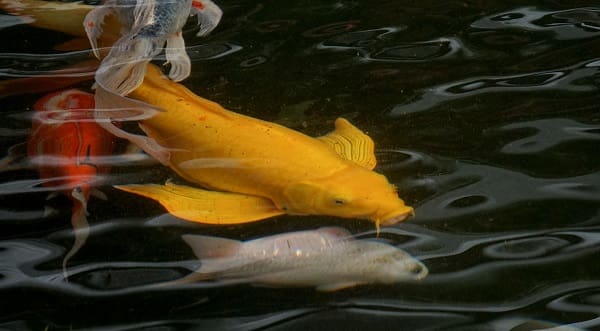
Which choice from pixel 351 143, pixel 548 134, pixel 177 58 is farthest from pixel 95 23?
pixel 548 134

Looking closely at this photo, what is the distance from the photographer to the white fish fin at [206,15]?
4195mm

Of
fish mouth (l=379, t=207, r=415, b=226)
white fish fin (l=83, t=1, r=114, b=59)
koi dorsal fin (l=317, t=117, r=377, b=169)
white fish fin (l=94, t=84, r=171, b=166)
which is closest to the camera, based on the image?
fish mouth (l=379, t=207, r=415, b=226)

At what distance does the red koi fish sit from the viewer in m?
2.93

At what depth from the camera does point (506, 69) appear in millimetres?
3721

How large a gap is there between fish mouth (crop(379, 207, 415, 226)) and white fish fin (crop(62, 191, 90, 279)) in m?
1.11

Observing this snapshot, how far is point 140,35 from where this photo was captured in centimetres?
356

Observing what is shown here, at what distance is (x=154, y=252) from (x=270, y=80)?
1320 millimetres

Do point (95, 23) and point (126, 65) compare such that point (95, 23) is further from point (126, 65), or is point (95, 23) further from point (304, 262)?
point (304, 262)

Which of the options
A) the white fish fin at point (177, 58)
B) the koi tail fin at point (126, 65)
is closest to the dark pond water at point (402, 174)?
the white fish fin at point (177, 58)

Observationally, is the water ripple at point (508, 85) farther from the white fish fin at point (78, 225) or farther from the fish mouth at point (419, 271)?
the white fish fin at point (78, 225)

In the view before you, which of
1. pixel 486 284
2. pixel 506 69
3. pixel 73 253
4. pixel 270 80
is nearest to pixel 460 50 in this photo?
pixel 506 69

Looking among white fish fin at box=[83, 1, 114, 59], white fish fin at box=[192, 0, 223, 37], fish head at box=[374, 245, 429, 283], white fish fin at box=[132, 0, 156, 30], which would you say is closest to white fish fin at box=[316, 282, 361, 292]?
fish head at box=[374, 245, 429, 283]

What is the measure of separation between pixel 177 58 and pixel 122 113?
0.51m

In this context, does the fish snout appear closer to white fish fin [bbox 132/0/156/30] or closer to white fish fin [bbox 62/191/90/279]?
white fish fin [bbox 62/191/90/279]
